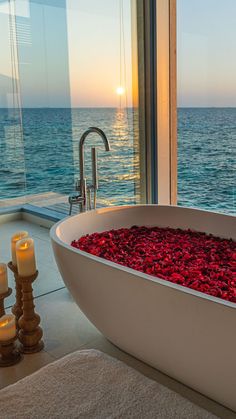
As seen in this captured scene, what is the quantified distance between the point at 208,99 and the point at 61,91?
43.4 inches

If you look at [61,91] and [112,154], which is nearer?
[61,91]

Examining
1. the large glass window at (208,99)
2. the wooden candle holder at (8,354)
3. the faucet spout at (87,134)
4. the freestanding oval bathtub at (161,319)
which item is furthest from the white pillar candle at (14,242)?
the large glass window at (208,99)

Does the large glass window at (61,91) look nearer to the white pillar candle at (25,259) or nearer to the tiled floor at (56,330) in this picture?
the tiled floor at (56,330)

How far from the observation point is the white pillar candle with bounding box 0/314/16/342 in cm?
220

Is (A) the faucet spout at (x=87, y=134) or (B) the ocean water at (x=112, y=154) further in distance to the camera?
(B) the ocean water at (x=112, y=154)

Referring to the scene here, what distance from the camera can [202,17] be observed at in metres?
3.39

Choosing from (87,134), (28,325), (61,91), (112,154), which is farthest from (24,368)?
(112,154)

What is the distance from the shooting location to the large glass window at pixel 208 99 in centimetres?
322

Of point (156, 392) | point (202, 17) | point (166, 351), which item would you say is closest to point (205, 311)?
point (166, 351)

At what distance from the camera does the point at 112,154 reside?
3771 mm

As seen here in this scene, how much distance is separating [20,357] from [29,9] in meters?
2.22

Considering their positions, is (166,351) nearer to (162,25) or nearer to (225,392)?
(225,392)

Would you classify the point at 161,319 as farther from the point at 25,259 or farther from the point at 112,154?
the point at 112,154

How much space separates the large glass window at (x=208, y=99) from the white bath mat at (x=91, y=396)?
186cm
